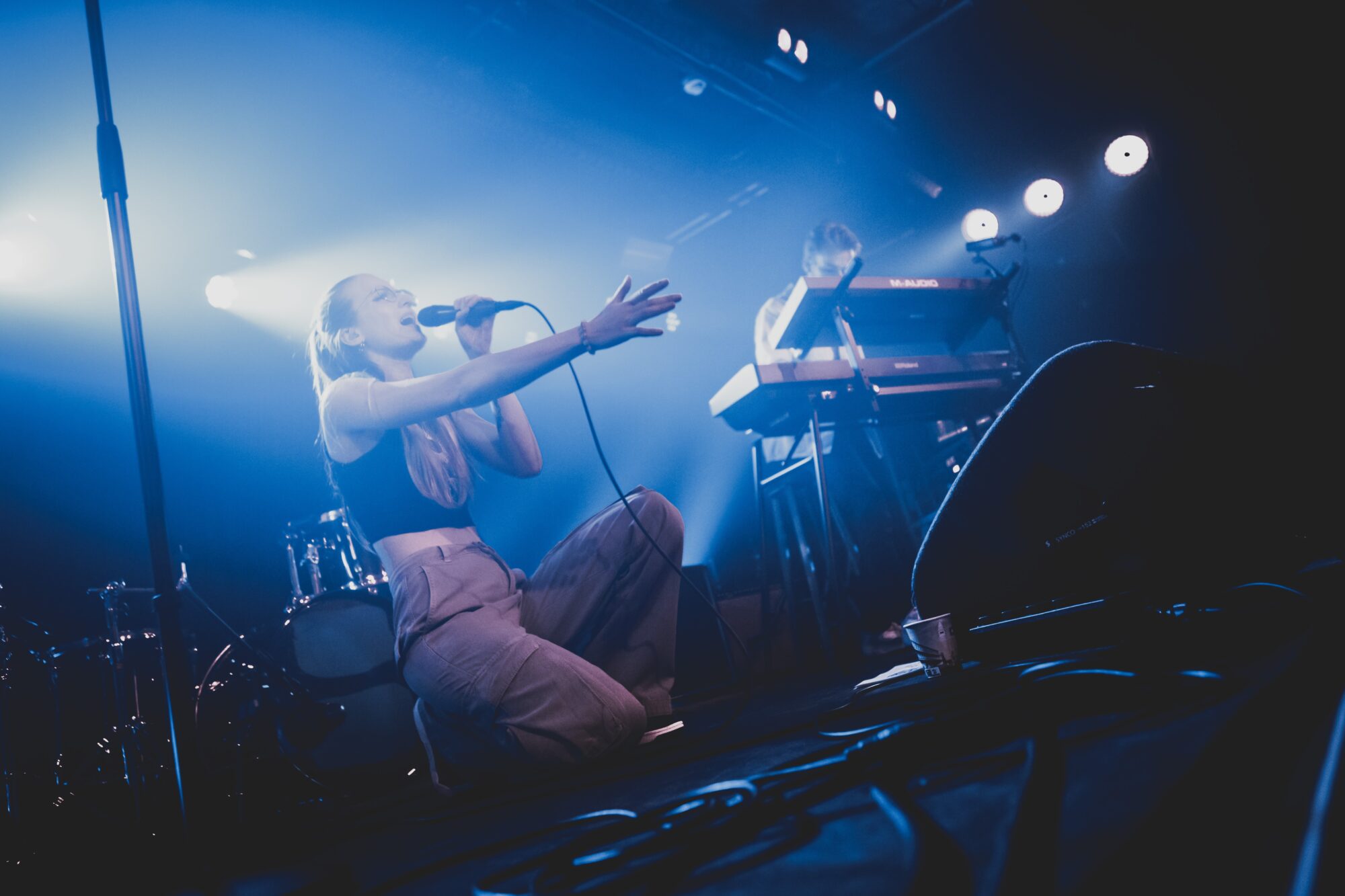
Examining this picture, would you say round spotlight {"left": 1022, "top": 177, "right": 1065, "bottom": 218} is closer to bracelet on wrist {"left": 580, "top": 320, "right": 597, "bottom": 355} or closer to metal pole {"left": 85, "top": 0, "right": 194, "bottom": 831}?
bracelet on wrist {"left": 580, "top": 320, "right": 597, "bottom": 355}

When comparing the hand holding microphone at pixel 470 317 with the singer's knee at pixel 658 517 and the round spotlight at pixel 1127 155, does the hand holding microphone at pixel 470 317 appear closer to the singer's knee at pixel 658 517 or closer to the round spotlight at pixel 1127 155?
the singer's knee at pixel 658 517

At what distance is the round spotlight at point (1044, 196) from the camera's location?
440 cm

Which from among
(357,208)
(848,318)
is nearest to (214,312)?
(357,208)

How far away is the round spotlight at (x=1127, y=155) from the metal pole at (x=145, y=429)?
4865 mm

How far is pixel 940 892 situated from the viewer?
349mm

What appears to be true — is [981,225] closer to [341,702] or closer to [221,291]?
[341,702]

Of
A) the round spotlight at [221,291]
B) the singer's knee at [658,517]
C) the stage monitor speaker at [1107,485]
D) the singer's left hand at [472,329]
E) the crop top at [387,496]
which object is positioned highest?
the round spotlight at [221,291]

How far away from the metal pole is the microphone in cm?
89

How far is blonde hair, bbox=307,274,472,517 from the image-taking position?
1.95 metres

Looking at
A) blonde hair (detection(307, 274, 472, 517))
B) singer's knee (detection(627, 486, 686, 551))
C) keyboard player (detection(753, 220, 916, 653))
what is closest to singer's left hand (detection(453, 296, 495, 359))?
blonde hair (detection(307, 274, 472, 517))

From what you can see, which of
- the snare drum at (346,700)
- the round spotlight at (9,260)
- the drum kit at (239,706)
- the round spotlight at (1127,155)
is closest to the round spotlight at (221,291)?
the round spotlight at (9,260)

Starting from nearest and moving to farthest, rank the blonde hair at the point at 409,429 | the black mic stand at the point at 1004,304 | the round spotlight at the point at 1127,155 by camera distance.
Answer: the blonde hair at the point at 409,429 → the black mic stand at the point at 1004,304 → the round spotlight at the point at 1127,155

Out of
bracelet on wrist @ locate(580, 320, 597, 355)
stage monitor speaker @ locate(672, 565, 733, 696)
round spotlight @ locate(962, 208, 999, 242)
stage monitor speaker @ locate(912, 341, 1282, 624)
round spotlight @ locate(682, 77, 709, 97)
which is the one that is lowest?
stage monitor speaker @ locate(672, 565, 733, 696)

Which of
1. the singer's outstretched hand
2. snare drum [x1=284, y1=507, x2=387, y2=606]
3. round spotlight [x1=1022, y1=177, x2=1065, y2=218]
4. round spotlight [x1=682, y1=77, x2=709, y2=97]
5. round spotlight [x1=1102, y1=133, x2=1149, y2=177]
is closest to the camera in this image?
the singer's outstretched hand
